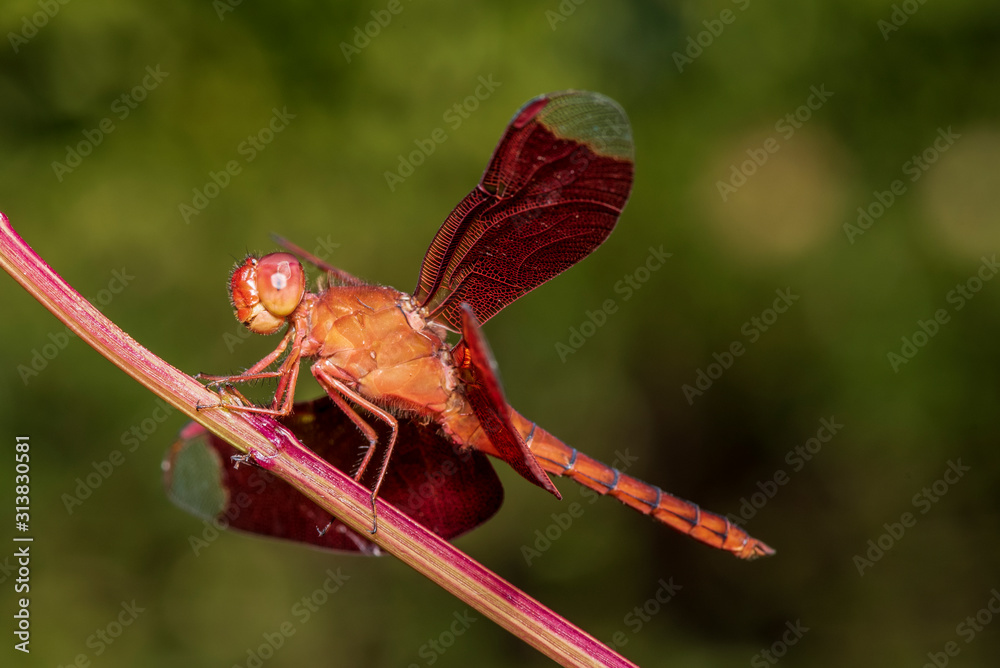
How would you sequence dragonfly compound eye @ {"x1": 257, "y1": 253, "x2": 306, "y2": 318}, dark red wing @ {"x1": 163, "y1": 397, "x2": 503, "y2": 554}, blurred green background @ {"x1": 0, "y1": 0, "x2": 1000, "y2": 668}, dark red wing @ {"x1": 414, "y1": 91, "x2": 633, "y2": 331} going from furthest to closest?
blurred green background @ {"x1": 0, "y1": 0, "x2": 1000, "y2": 668}
dark red wing @ {"x1": 163, "y1": 397, "x2": 503, "y2": 554}
dragonfly compound eye @ {"x1": 257, "y1": 253, "x2": 306, "y2": 318}
dark red wing @ {"x1": 414, "y1": 91, "x2": 633, "y2": 331}

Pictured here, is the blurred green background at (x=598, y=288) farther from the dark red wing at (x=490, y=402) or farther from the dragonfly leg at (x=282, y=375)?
the dark red wing at (x=490, y=402)

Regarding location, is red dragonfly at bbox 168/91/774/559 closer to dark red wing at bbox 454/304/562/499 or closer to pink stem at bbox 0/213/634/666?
dark red wing at bbox 454/304/562/499

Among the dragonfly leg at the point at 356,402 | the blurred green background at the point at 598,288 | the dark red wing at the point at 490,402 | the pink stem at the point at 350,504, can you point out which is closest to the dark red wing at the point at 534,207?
the dark red wing at the point at 490,402

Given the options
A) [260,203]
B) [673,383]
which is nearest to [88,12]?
[260,203]

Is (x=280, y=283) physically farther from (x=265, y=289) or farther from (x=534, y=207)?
(x=534, y=207)

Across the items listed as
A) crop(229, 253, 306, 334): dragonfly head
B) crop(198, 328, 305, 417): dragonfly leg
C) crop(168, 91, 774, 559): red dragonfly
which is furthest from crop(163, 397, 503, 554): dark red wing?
crop(229, 253, 306, 334): dragonfly head

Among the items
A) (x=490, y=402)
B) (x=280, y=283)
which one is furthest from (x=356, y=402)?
(x=490, y=402)

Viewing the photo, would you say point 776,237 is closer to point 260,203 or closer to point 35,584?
point 260,203
